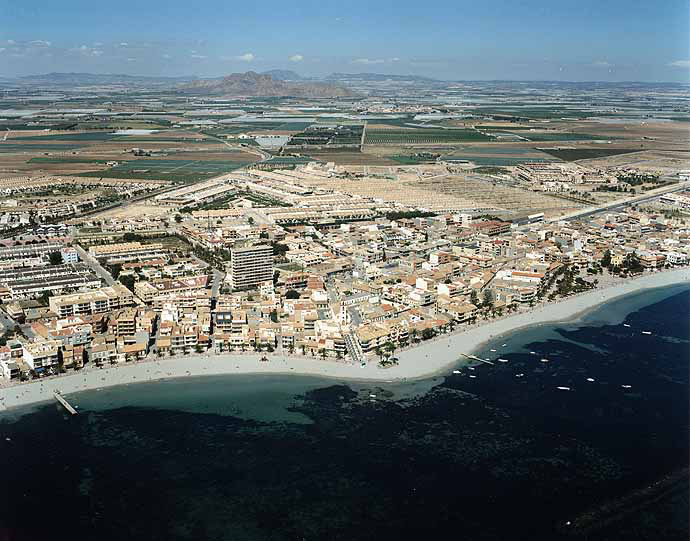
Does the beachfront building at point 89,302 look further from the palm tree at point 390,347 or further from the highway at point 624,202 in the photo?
the highway at point 624,202

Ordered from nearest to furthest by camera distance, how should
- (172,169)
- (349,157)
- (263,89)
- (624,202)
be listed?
1. (624,202)
2. (172,169)
3. (349,157)
4. (263,89)

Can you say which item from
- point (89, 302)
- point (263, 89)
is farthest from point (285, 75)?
point (89, 302)

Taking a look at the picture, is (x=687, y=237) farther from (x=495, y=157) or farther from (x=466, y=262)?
(x=495, y=157)

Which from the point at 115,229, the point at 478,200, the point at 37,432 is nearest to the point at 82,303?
the point at 37,432

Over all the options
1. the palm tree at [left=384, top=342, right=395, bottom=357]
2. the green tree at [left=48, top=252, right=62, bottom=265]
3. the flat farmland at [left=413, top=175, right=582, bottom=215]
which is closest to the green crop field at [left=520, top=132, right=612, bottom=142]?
the flat farmland at [left=413, top=175, right=582, bottom=215]

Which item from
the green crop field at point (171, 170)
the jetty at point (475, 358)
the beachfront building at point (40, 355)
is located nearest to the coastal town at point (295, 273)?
the beachfront building at point (40, 355)

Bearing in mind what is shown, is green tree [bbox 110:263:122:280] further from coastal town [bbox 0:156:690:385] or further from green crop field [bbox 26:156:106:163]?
green crop field [bbox 26:156:106:163]

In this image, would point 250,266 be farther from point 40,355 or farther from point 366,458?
point 366,458
